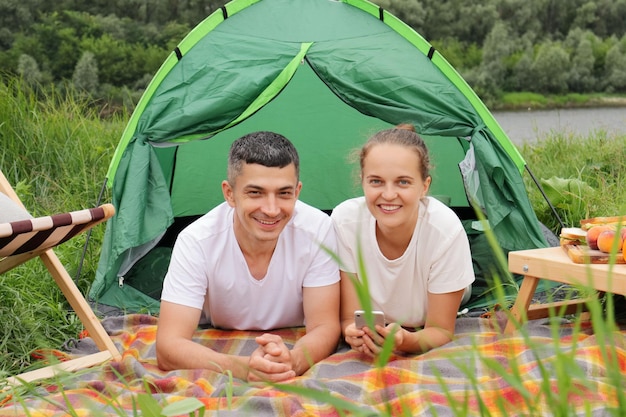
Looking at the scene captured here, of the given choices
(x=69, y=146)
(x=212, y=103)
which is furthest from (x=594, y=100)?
(x=212, y=103)

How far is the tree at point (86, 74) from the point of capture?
1088 cm

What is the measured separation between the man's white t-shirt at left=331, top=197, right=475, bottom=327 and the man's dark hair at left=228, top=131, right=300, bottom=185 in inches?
11.9

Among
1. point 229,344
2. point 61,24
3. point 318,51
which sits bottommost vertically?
point 229,344

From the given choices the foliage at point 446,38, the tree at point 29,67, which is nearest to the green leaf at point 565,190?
the foliage at point 446,38

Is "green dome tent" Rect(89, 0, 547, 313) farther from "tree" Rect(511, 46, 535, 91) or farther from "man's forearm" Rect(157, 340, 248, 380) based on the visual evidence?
"tree" Rect(511, 46, 535, 91)

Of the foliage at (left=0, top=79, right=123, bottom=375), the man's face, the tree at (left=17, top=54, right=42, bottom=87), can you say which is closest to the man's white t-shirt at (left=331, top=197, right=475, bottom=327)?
the man's face

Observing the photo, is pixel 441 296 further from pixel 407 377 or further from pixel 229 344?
pixel 229 344

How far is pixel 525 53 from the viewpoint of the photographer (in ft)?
45.8

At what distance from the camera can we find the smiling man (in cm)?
233

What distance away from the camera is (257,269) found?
2537mm

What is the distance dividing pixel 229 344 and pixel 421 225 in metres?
0.75

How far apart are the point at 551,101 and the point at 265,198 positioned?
11.9m

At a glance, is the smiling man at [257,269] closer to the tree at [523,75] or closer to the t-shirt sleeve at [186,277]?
the t-shirt sleeve at [186,277]

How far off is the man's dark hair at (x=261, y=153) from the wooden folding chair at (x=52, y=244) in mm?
452
